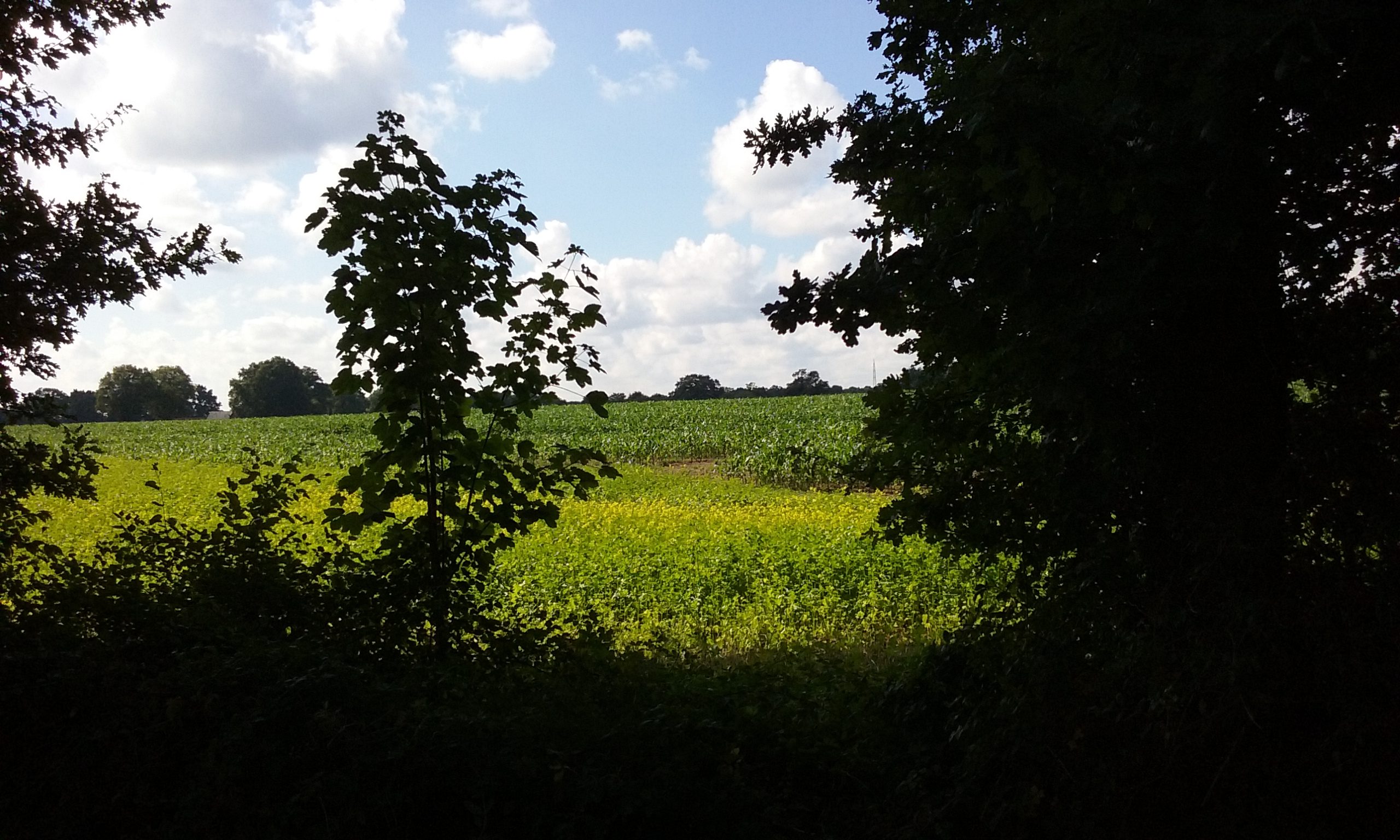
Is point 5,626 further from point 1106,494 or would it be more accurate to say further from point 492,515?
point 1106,494

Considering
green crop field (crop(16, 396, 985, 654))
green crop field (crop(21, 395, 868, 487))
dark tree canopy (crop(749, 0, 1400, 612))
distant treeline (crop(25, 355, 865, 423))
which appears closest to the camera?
dark tree canopy (crop(749, 0, 1400, 612))

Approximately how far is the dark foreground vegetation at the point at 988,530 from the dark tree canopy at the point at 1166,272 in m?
0.02

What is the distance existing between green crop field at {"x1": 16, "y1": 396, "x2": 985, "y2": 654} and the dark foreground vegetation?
94 cm

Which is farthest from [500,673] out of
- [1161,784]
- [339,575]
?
→ [1161,784]

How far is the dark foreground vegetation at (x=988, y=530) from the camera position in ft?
10.7

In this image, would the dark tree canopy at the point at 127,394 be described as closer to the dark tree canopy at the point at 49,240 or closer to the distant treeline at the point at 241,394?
the distant treeline at the point at 241,394

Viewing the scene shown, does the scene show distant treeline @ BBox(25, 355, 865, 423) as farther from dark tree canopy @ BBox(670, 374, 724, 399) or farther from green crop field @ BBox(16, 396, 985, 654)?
green crop field @ BBox(16, 396, 985, 654)

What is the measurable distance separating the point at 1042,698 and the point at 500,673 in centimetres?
309

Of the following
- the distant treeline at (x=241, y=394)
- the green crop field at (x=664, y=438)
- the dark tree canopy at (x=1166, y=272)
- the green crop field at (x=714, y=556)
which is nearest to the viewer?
the dark tree canopy at (x=1166, y=272)

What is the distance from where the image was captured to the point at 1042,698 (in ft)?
13.1

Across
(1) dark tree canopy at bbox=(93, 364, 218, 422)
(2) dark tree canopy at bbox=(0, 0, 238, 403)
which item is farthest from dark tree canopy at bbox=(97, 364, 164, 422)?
(2) dark tree canopy at bbox=(0, 0, 238, 403)

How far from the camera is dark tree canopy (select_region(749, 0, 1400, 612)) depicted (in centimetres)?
311

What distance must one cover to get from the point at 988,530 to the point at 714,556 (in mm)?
7629

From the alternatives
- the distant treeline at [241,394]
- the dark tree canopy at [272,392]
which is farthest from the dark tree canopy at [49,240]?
the dark tree canopy at [272,392]
